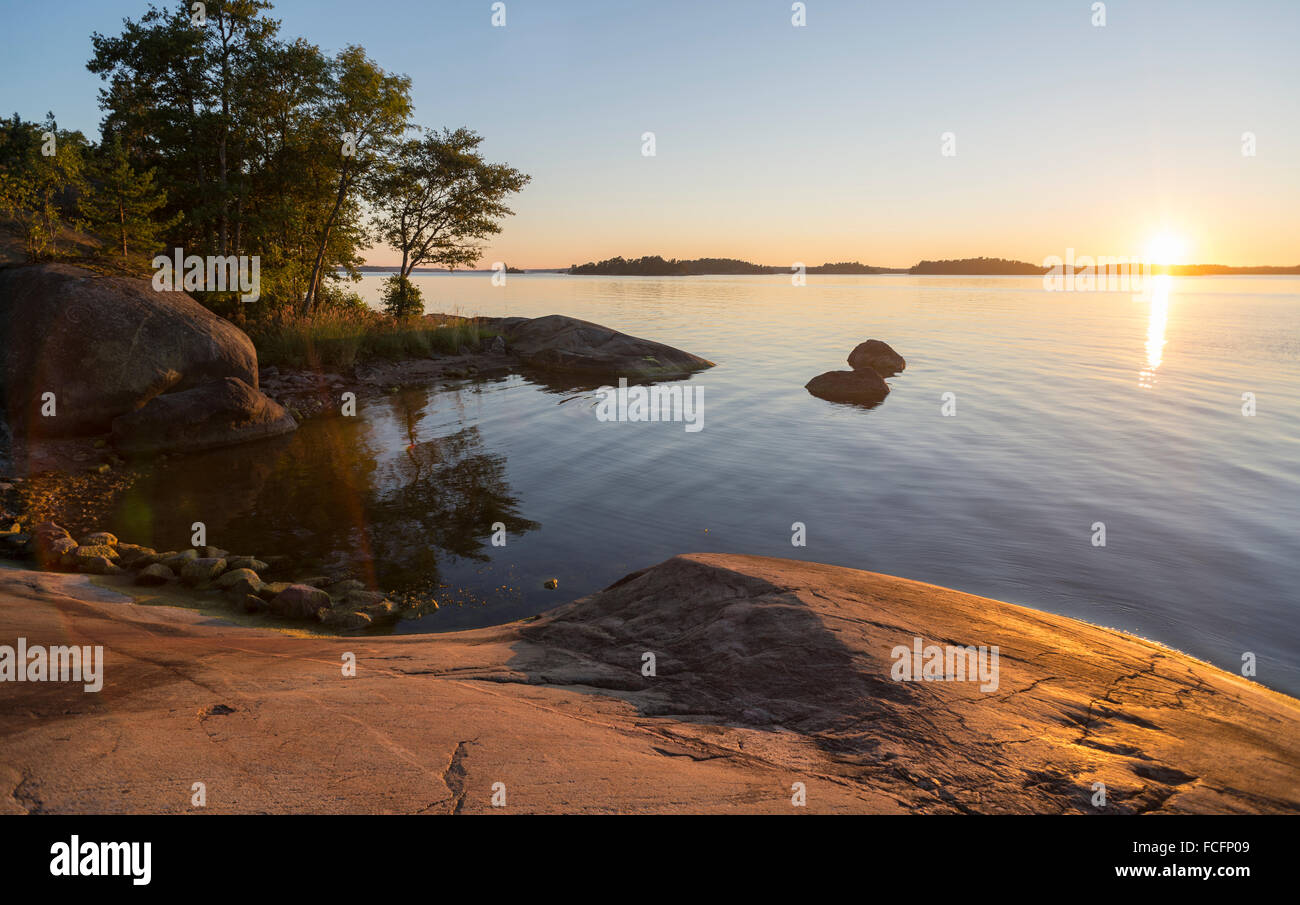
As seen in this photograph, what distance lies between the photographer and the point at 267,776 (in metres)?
3.54

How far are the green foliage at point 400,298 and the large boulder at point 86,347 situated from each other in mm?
18049

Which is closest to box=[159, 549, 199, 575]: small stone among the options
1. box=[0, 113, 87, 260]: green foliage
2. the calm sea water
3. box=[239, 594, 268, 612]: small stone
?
the calm sea water

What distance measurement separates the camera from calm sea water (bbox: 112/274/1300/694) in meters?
9.84

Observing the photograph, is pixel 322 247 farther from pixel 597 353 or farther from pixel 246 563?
pixel 246 563

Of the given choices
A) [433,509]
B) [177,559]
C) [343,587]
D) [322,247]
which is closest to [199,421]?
[433,509]

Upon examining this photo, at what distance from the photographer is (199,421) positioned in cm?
1605

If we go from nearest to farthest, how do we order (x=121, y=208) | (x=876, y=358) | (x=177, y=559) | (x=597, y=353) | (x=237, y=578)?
(x=237, y=578)
(x=177, y=559)
(x=121, y=208)
(x=876, y=358)
(x=597, y=353)

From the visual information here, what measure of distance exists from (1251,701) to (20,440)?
21117 millimetres

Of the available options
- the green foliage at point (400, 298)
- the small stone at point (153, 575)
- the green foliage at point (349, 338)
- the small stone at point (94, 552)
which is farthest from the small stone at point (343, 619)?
the green foliage at point (400, 298)

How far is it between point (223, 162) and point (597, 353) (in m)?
16.4

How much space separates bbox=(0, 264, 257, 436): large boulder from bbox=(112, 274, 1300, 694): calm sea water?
2861 mm

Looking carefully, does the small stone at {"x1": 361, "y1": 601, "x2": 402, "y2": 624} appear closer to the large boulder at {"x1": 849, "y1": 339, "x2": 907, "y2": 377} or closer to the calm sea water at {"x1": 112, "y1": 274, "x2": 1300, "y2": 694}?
the calm sea water at {"x1": 112, "y1": 274, "x2": 1300, "y2": 694}

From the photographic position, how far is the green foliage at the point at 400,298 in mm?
35219
